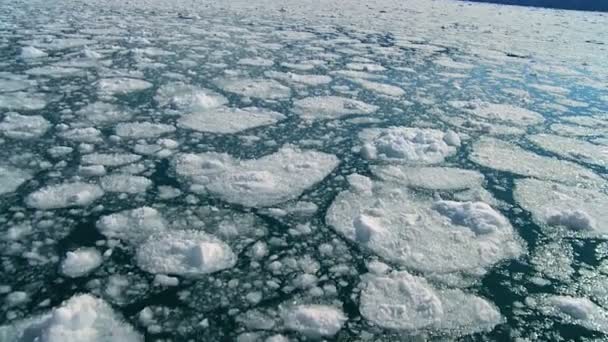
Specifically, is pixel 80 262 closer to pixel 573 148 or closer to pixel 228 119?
pixel 228 119

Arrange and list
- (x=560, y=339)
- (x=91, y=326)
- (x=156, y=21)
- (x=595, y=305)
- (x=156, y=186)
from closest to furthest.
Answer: (x=91, y=326) → (x=560, y=339) → (x=595, y=305) → (x=156, y=186) → (x=156, y=21)

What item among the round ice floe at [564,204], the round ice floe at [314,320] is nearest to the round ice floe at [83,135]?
the round ice floe at [314,320]

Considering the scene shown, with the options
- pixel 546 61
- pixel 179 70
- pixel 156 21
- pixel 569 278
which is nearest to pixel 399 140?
pixel 569 278

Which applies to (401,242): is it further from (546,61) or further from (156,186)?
(546,61)

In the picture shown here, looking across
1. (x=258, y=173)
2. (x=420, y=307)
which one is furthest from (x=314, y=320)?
(x=258, y=173)

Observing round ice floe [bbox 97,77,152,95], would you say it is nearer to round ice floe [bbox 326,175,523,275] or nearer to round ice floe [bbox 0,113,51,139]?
round ice floe [bbox 0,113,51,139]

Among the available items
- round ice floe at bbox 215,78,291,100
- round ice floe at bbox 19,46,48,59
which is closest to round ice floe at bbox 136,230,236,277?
round ice floe at bbox 215,78,291,100
